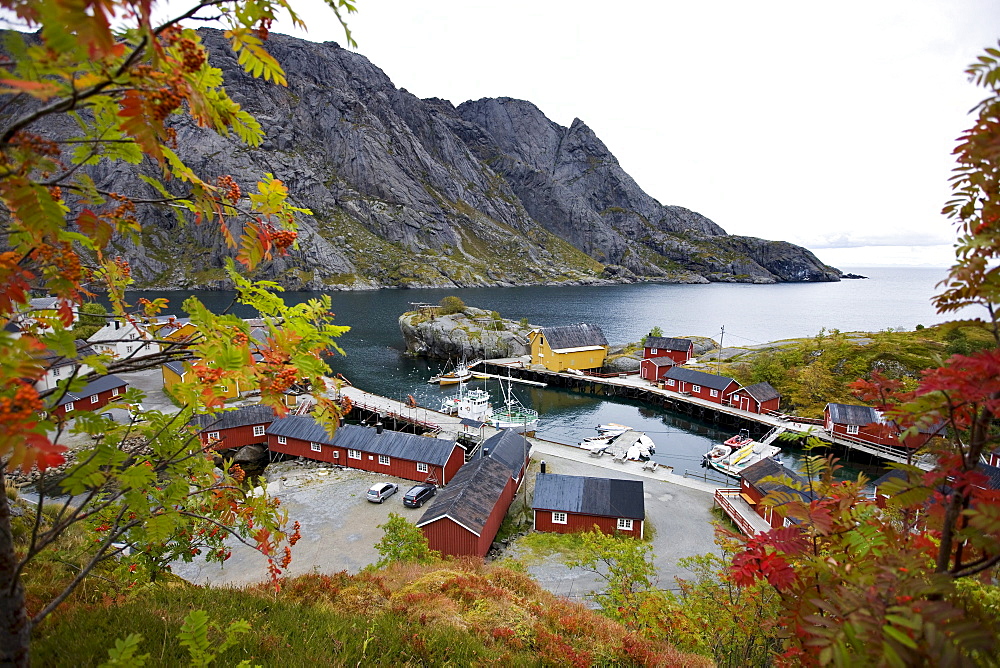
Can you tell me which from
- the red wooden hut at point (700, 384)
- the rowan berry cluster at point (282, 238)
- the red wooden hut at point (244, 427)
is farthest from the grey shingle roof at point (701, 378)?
the rowan berry cluster at point (282, 238)

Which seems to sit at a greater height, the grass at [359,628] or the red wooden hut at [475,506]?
the grass at [359,628]

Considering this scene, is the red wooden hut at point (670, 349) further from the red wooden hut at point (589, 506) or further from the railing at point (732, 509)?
the red wooden hut at point (589, 506)

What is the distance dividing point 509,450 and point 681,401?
30180 mm

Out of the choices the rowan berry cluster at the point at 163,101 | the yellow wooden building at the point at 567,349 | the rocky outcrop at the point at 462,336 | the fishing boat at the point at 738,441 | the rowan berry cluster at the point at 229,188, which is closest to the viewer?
the rowan berry cluster at the point at 163,101

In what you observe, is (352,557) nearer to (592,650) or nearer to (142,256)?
(592,650)

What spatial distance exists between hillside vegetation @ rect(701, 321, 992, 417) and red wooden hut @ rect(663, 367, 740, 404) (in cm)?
461

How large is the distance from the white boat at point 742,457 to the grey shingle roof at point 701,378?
1269cm

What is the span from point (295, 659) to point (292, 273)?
187149 millimetres

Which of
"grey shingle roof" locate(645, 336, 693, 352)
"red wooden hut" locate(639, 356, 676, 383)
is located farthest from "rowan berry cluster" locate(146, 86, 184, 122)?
"grey shingle roof" locate(645, 336, 693, 352)

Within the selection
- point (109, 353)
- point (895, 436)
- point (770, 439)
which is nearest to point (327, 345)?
point (109, 353)

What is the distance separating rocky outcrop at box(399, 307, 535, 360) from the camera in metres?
74.5

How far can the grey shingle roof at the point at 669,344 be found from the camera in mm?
66438

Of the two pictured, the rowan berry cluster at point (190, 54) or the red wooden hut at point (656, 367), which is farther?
the red wooden hut at point (656, 367)

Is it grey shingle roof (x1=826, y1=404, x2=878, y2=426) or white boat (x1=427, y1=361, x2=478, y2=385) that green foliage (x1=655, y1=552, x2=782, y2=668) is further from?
white boat (x1=427, y1=361, x2=478, y2=385)
